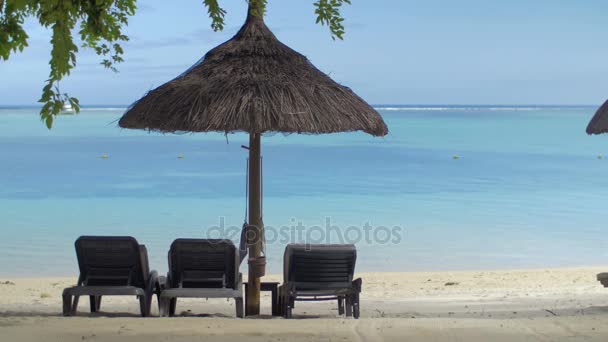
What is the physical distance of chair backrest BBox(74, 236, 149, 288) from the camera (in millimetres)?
5484

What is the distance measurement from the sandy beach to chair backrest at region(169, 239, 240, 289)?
1.19 ft

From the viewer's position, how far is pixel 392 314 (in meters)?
6.33

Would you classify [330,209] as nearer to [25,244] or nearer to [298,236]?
[298,236]

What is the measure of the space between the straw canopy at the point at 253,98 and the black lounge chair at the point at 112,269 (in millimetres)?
874

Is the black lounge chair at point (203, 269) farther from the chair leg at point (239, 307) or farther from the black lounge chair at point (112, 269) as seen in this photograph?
the black lounge chair at point (112, 269)

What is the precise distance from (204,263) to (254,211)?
1.77ft

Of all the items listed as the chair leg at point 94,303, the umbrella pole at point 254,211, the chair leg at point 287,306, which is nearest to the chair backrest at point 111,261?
the chair leg at point 94,303

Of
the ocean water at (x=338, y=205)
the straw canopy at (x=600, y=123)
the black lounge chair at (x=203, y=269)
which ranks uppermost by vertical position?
the straw canopy at (x=600, y=123)

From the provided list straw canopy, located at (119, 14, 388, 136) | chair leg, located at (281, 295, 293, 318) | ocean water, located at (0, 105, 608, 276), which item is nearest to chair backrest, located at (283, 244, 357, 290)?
chair leg, located at (281, 295, 293, 318)

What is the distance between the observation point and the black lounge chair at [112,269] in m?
5.46

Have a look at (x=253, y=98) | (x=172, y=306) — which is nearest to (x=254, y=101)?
(x=253, y=98)

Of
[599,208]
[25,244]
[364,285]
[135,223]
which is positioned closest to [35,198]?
[135,223]

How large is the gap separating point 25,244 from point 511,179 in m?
14.3

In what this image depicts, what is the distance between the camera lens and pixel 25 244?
1126 cm
